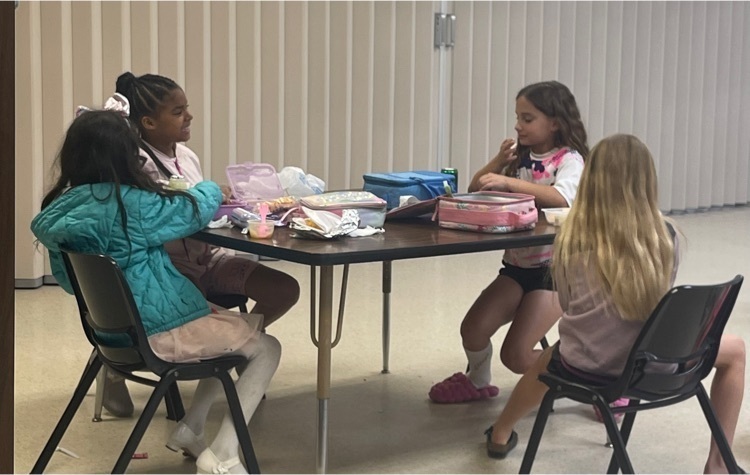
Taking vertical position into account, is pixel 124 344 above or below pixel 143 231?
below

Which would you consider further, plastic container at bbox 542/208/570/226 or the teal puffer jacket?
plastic container at bbox 542/208/570/226

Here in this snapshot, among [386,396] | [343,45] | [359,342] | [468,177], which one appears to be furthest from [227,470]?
[468,177]

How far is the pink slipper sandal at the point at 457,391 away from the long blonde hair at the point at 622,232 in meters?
1.06

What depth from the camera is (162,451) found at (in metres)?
3.10

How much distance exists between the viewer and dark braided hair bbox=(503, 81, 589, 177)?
11.1ft

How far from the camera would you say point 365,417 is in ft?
11.3

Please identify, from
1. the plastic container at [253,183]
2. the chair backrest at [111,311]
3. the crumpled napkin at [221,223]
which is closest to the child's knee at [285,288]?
the plastic container at [253,183]

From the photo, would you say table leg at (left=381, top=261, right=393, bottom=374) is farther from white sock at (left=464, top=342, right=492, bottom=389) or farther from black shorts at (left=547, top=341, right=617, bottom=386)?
black shorts at (left=547, top=341, right=617, bottom=386)

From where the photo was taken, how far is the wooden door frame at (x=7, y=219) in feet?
6.70

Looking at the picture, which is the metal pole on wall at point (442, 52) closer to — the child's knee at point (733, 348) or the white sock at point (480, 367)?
the white sock at point (480, 367)

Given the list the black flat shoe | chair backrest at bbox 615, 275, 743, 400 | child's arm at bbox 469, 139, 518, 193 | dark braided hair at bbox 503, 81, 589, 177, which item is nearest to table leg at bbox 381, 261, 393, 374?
child's arm at bbox 469, 139, 518, 193

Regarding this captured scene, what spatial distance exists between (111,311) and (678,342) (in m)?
1.32

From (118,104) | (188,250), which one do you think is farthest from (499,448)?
(118,104)

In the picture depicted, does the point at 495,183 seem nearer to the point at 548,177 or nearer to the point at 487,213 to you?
the point at 548,177
